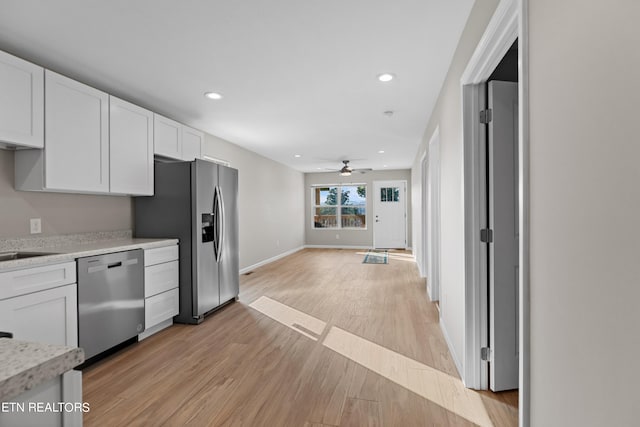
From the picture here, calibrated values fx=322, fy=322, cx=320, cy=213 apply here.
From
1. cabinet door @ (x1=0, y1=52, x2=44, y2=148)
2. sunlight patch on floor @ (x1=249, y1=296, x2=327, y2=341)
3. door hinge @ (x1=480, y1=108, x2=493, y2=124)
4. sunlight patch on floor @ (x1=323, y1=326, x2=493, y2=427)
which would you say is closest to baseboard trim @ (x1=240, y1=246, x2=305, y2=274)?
sunlight patch on floor @ (x1=249, y1=296, x2=327, y2=341)

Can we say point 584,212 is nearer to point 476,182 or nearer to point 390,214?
point 476,182

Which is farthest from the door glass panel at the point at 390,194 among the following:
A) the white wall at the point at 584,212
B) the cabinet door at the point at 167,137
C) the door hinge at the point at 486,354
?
the white wall at the point at 584,212

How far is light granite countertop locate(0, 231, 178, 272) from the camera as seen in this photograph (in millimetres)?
2137

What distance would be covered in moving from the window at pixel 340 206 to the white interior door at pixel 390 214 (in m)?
0.41

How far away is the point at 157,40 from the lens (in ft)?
7.66

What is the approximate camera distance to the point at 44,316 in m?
2.21

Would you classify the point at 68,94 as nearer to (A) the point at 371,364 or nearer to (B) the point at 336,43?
(B) the point at 336,43

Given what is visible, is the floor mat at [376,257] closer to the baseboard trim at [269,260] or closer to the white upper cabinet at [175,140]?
the baseboard trim at [269,260]

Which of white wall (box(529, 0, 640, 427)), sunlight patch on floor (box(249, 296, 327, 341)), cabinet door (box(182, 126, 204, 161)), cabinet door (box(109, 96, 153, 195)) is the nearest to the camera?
white wall (box(529, 0, 640, 427))

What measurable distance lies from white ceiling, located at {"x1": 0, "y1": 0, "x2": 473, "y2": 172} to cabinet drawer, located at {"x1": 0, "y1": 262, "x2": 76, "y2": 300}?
1.63 metres

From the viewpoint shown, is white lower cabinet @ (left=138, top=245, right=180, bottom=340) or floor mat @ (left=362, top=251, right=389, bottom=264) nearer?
white lower cabinet @ (left=138, top=245, right=180, bottom=340)

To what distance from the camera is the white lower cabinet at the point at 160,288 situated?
10.2 feet

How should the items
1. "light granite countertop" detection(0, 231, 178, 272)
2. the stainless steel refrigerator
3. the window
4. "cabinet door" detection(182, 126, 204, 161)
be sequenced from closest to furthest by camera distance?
"light granite countertop" detection(0, 231, 178, 272) < the stainless steel refrigerator < "cabinet door" detection(182, 126, 204, 161) < the window

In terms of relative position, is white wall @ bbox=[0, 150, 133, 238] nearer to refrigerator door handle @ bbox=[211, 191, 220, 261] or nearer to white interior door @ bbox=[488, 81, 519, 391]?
refrigerator door handle @ bbox=[211, 191, 220, 261]
